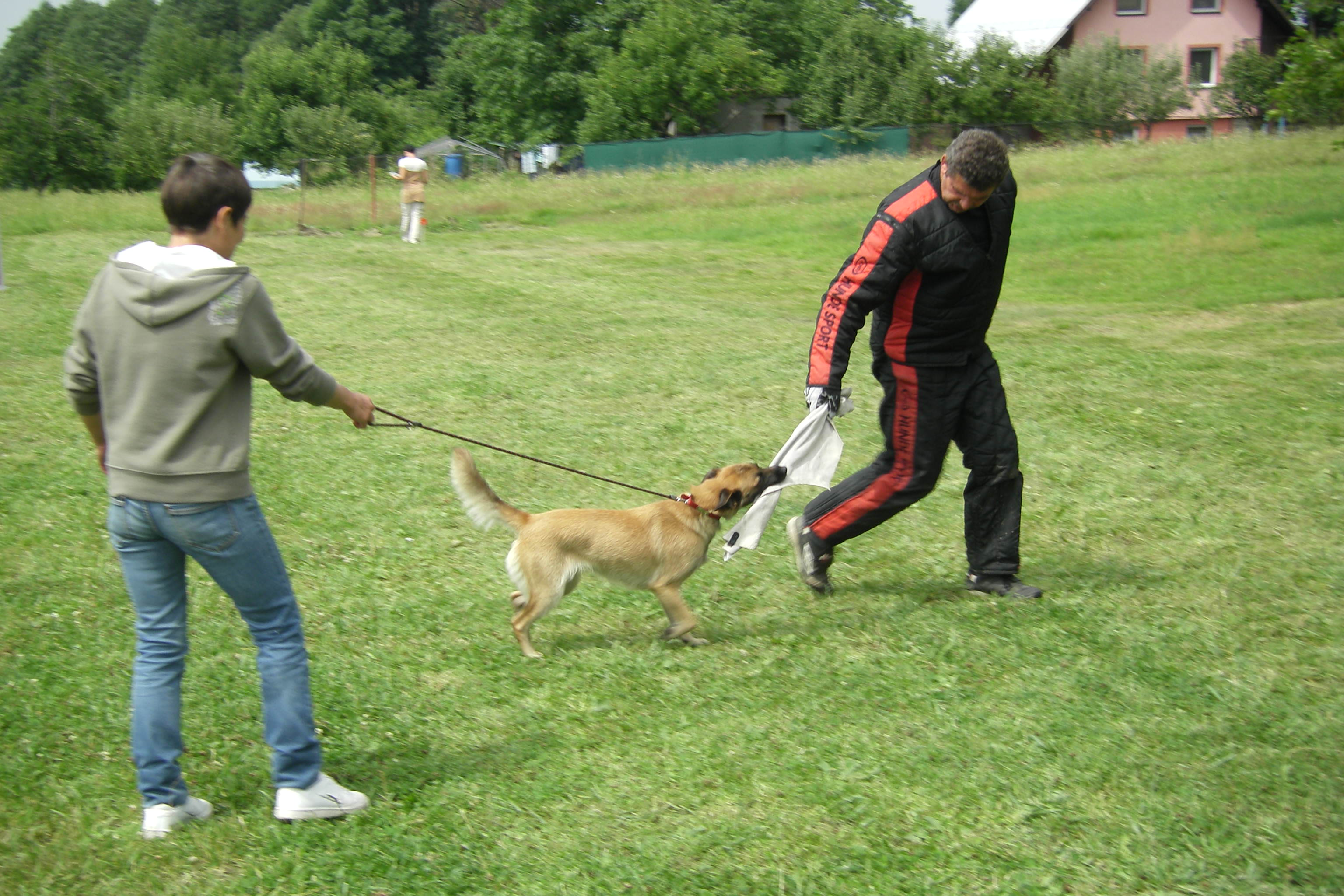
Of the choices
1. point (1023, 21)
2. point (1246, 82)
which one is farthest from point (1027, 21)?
point (1246, 82)

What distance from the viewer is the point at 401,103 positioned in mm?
59969

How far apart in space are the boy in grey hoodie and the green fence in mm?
34672

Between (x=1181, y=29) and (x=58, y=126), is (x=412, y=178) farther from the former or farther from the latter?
(x=1181, y=29)

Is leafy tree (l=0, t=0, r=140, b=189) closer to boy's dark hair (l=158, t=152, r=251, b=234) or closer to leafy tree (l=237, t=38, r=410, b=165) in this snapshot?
leafy tree (l=237, t=38, r=410, b=165)

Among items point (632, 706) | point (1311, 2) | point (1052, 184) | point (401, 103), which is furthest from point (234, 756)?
point (401, 103)

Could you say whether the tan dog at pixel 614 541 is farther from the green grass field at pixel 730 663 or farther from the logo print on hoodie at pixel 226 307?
the logo print on hoodie at pixel 226 307

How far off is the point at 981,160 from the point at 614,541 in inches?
86.3

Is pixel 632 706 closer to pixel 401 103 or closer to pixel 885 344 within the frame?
pixel 885 344

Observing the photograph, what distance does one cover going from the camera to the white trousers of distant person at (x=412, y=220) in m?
21.0

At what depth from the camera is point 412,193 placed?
2078 cm

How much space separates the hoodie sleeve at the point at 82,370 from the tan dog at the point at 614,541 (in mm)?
1572

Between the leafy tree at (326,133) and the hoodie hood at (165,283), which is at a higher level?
the leafy tree at (326,133)

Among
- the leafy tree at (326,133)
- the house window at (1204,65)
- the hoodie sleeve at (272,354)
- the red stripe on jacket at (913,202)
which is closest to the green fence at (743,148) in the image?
the leafy tree at (326,133)

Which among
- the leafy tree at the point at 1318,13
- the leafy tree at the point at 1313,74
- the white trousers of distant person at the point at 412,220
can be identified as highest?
the leafy tree at the point at 1318,13
